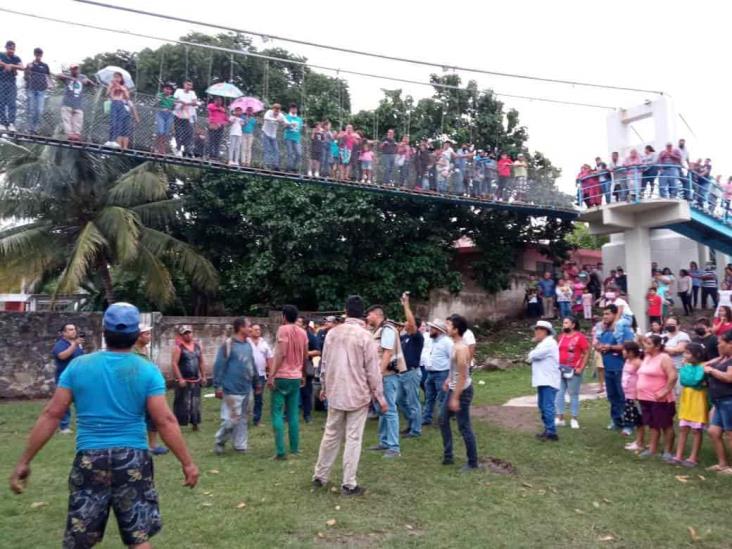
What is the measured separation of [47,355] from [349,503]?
31.8ft

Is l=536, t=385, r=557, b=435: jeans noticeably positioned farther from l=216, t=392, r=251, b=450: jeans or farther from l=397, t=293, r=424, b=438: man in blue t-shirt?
l=216, t=392, r=251, b=450: jeans

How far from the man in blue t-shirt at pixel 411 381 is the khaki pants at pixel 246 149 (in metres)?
6.88

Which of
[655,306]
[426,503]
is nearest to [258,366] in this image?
[426,503]

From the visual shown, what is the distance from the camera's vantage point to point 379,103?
19859mm

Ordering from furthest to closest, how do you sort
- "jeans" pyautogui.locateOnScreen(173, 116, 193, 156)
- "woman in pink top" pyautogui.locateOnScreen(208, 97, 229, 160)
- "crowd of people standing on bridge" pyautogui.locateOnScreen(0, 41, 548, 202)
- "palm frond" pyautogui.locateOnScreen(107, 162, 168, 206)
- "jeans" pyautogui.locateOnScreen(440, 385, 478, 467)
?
"palm frond" pyautogui.locateOnScreen(107, 162, 168, 206) < "woman in pink top" pyautogui.locateOnScreen(208, 97, 229, 160) < "jeans" pyautogui.locateOnScreen(173, 116, 193, 156) < "crowd of people standing on bridge" pyautogui.locateOnScreen(0, 41, 548, 202) < "jeans" pyautogui.locateOnScreen(440, 385, 478, 467)

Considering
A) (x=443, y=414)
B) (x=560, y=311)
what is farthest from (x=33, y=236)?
(x=560, y=311)

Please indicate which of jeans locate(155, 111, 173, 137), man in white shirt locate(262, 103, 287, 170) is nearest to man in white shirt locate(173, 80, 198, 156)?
jeans locate(155, 111, 173, 137)

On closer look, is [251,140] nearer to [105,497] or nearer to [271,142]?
[271,142]

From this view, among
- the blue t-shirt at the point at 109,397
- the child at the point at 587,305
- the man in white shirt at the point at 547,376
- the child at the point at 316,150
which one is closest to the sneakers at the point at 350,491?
the blue t-shirt at the point at 109,397

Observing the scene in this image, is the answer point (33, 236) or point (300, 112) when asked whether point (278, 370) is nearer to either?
point (33, 236)

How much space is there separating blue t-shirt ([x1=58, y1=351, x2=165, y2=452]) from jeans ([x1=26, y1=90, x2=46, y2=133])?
9.63m

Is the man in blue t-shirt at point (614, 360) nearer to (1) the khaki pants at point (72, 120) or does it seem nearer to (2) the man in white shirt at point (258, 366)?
(2) the man in white shirt at point (258, 366)

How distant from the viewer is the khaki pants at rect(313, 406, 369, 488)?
230 inches

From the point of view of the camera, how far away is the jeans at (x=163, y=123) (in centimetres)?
1290
